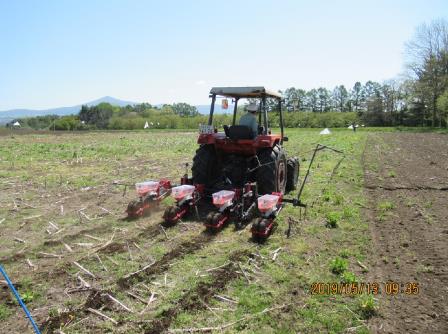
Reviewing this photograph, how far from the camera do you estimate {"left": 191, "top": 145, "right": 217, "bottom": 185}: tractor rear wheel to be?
8578mm

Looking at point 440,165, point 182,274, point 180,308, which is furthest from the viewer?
point 440,165

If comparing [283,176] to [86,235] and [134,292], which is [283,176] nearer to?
[86,235]

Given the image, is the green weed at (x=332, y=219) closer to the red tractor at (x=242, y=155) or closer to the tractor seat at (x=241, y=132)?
the red tractor at (x=242, y=155)

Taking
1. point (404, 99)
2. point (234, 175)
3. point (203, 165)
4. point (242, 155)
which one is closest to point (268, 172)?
point (234, 175)

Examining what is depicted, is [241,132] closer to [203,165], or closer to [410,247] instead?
[203,165]

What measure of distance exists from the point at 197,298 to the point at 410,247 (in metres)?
3.81

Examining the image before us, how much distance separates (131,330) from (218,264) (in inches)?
73.3

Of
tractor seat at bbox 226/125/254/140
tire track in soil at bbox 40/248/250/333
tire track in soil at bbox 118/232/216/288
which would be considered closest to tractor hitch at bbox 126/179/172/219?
tire track in soil at bbox 118/232/216/288

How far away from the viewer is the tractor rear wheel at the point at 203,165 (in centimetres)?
858

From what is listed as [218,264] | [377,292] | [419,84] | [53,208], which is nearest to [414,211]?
[377,292]

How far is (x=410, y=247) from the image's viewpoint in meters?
6.13

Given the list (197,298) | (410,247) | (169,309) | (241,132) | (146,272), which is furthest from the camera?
(241,132)

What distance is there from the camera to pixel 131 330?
12.6ft
